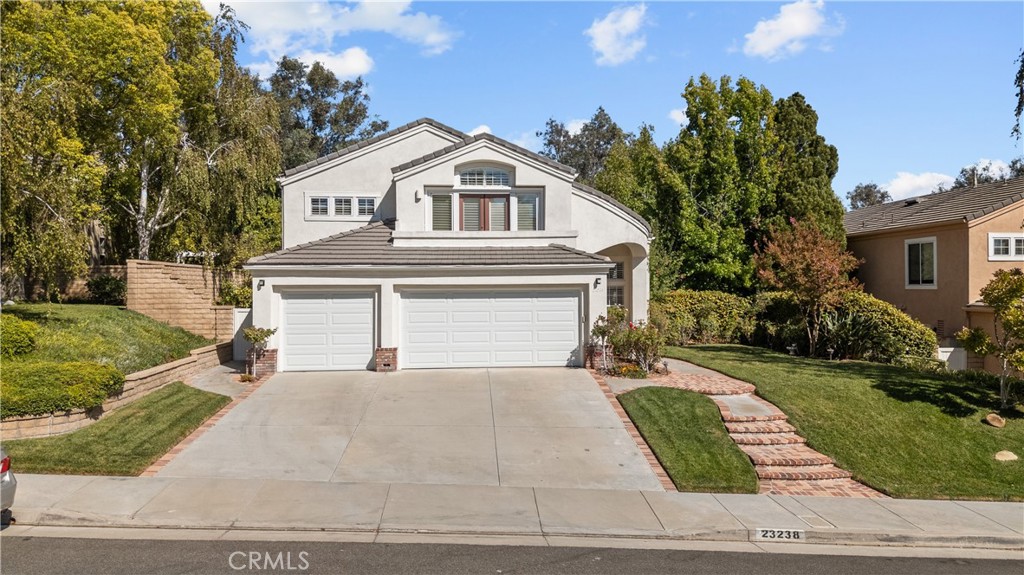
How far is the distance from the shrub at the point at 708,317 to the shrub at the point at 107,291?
60.5 ft

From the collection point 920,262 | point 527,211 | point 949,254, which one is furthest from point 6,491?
point 920,262

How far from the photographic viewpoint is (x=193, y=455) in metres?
10.9

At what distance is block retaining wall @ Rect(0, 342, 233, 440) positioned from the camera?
10.9 m

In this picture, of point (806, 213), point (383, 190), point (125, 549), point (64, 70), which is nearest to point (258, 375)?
point (383, 190)

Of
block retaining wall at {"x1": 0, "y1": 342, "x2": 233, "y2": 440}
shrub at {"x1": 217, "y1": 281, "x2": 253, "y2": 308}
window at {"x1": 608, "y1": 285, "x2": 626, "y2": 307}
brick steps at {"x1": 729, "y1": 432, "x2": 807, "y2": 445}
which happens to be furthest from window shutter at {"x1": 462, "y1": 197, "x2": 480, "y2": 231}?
brick steps at {"x1": 729, "y1": 432, "x2": 807, "y2": 445}

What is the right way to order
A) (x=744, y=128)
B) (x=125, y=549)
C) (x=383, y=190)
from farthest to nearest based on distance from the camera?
(x=744, y=128), (x=383, y=190), (x=125, y=549)

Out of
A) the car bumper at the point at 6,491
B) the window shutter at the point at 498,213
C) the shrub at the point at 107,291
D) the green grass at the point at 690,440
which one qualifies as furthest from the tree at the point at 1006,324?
the shrub at the point at 107,291

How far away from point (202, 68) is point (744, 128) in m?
21.1

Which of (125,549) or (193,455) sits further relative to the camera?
(193,455)

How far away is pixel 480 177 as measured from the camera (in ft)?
61.7

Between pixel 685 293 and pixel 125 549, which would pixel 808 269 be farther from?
pixel 125 549

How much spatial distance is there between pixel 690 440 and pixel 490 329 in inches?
268

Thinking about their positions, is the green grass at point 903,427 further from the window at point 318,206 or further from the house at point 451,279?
the window at point 318,206

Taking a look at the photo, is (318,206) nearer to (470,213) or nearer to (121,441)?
(470,213)
